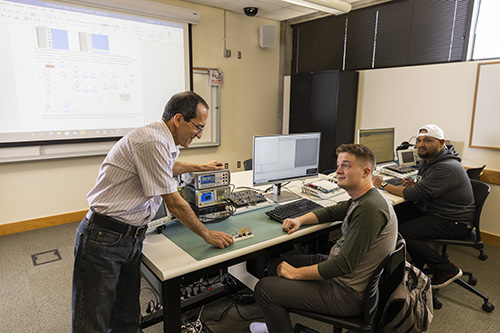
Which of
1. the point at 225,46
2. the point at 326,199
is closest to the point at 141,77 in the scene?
the point at 225,46

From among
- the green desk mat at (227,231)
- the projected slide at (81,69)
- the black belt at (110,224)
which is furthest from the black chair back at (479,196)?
the projected slide at (81,69)

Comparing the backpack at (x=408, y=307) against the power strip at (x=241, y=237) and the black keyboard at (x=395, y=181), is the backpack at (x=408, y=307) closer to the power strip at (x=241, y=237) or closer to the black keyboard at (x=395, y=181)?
the power strip at (x=241, y=237)

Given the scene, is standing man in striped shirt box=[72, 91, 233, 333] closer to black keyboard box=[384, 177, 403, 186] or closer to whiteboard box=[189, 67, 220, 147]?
black keyboard box=[384, 177, 403, 186]

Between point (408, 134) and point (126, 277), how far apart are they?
3.55 meters

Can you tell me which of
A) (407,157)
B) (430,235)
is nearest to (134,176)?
(430,235)

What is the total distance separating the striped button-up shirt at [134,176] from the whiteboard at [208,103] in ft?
10.4

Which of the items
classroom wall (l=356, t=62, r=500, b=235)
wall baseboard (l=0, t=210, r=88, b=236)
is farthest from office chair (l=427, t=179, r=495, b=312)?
wall baseboard (l=0, t=210, r=88, b=236)

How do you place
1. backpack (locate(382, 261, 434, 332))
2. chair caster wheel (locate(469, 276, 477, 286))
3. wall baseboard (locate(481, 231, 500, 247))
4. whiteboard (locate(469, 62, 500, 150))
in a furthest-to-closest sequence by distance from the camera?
wall baseboard (locate(481, 231, 500, 247)) < whiteboard (locate(469, 62, 500, 150)) < chair caster wheel (locate(469, 276, 477, 286)) < backpack (locate(382, 261, 434, 332))

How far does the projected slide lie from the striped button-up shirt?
2505 millimetres

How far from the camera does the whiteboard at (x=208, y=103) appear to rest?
4.46 metres

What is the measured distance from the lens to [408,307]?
146 centimetres

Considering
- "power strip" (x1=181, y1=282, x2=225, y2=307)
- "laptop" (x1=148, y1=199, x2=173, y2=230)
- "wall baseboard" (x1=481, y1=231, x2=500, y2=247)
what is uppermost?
"laptop" (x1=148, y1=199, x2=173, y2=230)

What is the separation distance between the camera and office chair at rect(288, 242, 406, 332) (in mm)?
1414

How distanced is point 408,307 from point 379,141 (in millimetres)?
2089
